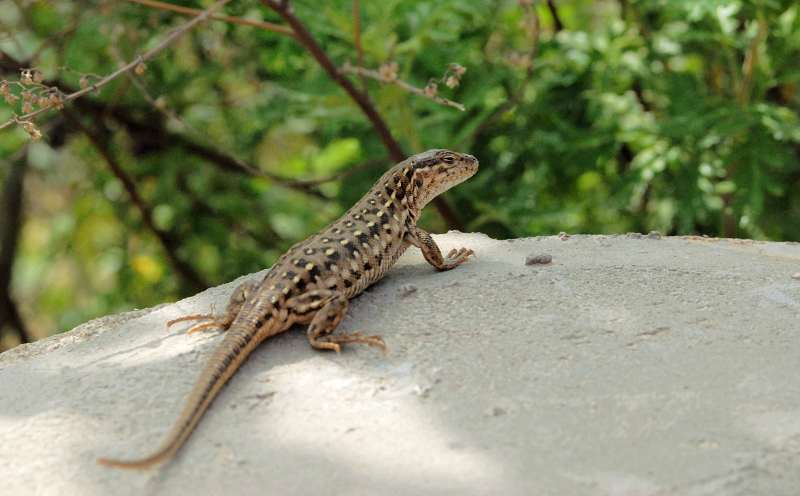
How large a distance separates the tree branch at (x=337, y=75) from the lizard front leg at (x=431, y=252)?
1.41m

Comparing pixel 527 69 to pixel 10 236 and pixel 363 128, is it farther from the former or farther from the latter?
pixel 10 236

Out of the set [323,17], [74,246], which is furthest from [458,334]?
[74,246]

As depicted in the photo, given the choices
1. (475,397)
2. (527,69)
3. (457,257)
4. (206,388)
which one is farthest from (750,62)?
(206,388)

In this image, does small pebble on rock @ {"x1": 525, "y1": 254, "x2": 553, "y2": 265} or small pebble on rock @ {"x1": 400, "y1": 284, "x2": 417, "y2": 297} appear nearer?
small pebble on rock @ {"x1": 400, "y1": 284, "x2": 417, "y2": 297}

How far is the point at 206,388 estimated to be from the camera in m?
3.47

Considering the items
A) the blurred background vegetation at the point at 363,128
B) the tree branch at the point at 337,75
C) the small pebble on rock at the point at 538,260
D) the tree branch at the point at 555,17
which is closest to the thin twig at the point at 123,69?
the tree branch at the point at 337,75

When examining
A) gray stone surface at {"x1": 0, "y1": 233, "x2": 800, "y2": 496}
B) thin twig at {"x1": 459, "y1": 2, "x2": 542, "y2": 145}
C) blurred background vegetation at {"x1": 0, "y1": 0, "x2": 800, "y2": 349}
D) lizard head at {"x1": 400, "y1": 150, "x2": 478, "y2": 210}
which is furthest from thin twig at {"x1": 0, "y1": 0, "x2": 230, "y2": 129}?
thin twig at {"x1": 459, "y1": 2, "x2": 542, "y2": 145}

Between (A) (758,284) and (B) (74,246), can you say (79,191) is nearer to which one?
(B) (74,246)

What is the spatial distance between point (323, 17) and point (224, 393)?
3708 millimetres

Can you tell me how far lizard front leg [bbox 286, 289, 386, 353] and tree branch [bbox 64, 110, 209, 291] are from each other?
13.6 ft

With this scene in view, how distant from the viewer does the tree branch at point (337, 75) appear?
5551mm

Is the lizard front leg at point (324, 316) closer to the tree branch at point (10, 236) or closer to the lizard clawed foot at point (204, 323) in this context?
the lizard clawed foot at point (204, 323)

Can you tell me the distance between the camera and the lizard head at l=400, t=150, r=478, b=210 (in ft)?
17.4

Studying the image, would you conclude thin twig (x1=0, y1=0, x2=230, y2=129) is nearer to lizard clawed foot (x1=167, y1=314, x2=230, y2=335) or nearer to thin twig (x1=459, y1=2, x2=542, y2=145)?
lizard clawed foot (x1=167, y1=314, x2=230, y2=335)
